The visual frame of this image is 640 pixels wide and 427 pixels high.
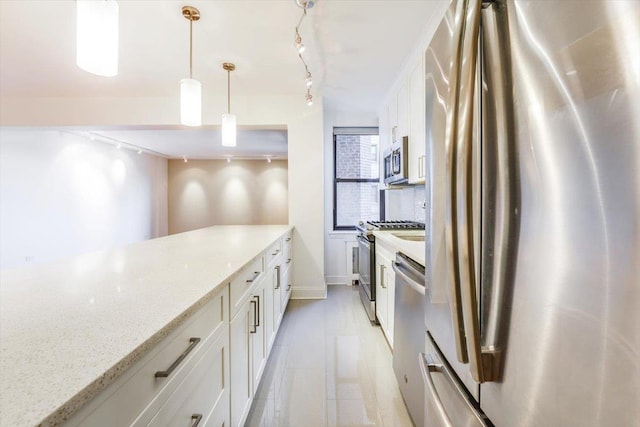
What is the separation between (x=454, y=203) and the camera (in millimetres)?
667

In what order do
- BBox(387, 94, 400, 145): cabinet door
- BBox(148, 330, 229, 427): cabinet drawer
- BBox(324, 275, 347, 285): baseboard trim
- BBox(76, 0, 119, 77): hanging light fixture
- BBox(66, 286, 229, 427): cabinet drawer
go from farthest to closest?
BBox(324, 275, 347, 285): baseboard trim
BBox(387, 94, 400, 145): cabinet door
BBox(76, 0, 119, 77): hanging light fixture
BBox(148, 330, 229, 427): cabinet drawer
BBox(66, 286, 229, 427): cabinet drawer

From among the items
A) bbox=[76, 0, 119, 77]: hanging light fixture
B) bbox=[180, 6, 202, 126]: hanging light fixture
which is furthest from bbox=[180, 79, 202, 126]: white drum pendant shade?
bbox=[76, 0, 119, 77]: hanging light fixture

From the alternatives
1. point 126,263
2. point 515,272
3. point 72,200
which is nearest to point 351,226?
point 126,263

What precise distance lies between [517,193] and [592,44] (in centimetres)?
24

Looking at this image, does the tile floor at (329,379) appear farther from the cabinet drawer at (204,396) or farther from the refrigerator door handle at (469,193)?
the refrigerator door handle at (469,193)

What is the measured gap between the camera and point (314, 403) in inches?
67.0

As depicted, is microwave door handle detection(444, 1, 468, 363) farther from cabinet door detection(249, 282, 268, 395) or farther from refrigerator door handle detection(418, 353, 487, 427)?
cabinet door detection(249, 282, 268, 395)

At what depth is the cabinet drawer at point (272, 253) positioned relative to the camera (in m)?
2.09

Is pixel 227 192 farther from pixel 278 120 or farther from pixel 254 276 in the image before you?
pixel 254 276

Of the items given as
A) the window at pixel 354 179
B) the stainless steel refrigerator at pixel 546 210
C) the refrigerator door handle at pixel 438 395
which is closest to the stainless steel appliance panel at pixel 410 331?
the refrigerator door handle at pixel 438 395

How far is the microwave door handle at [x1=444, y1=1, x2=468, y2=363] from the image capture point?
628 mm

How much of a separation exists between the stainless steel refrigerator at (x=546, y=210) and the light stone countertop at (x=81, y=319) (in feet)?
2.31

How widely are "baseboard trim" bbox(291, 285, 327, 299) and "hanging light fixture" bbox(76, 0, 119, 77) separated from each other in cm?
297

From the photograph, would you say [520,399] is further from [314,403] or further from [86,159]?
[86,159]
